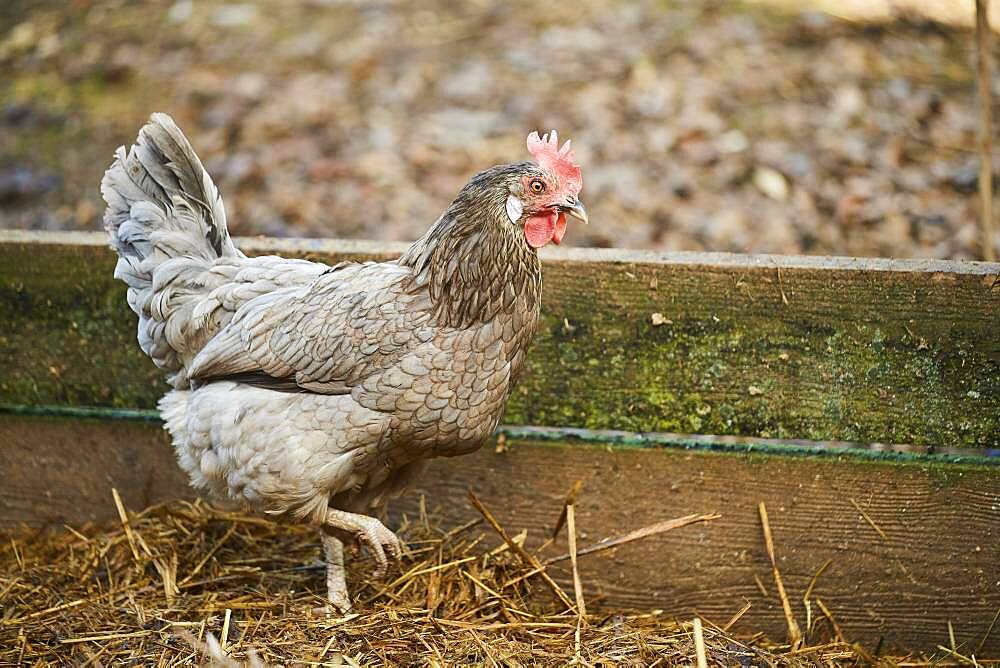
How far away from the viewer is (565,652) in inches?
89.3

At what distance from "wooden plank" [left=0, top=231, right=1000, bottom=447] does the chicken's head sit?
406mm

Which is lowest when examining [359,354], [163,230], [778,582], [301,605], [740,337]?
[778,582]

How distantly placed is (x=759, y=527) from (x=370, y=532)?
3.31 feet

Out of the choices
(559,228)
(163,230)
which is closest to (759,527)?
(559,228)

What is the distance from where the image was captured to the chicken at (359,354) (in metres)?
2.20

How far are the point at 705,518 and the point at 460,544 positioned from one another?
0.66 metres

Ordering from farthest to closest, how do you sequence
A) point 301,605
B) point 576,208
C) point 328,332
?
1. point 301,605
2. point 328,332
3. point 576,208

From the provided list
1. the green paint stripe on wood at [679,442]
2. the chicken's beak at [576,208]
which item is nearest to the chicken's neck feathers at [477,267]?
the chicken's beak at [576,208]

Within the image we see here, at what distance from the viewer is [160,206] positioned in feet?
8.73

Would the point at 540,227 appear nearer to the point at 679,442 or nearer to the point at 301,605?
the point at 679,442

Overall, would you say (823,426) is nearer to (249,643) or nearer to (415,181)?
(249,643)

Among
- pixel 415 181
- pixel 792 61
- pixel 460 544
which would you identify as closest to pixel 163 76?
pixel 415 181

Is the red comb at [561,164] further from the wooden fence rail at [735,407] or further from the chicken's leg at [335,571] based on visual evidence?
the chicken's leg at [335,571]

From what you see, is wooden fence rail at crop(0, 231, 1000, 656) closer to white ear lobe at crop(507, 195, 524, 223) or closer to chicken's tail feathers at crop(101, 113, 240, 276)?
chicken's tail feathers at crop(101, 113, 240, 276)
